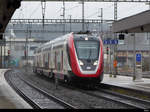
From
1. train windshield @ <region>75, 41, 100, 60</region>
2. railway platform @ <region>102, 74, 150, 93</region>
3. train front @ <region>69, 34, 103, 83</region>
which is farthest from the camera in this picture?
railway platform @ <region>102, 74, 150, 93</region>

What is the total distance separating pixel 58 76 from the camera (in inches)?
984

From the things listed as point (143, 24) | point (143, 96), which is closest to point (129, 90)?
point (143, 96)

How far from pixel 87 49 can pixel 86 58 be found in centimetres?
67

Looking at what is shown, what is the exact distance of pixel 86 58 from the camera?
830 inches

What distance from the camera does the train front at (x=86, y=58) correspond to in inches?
815

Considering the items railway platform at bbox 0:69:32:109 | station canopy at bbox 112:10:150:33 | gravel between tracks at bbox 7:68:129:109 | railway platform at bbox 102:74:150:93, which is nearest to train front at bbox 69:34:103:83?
gravel between tracks at bbox 7:68:129:109

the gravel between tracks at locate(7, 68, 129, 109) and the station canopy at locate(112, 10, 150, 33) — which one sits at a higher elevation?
the station canopy at locate(112, 10, 150, 33)

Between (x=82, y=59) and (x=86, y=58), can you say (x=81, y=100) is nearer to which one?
(x=82, y=59)

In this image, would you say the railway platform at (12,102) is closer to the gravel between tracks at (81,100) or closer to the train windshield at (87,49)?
the gravel between tracks at (81,100)

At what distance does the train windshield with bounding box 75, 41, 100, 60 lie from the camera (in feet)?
69.5

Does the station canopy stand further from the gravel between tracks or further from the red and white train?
the gravel between tracks

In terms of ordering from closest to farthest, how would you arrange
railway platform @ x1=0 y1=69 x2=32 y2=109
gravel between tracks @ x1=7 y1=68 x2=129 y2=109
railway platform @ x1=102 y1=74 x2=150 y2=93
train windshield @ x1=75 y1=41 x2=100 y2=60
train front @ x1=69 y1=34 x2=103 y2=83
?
railway platform @ x1=0 y1=69 x2=32 y2=109, gravel between tracks @ x1=7 y1=68 x2=129 y2=109, train front @ x1=69 y1=34 x2=103 y2=83, train windshield @ x1=75 y1=41 x2=100 y2=60, railway platform @ x1=102 y1=74 x2=150 y2=93

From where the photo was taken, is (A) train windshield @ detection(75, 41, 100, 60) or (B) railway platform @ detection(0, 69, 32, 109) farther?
(A) train windshield @ detection(75, 41, 100, 60)

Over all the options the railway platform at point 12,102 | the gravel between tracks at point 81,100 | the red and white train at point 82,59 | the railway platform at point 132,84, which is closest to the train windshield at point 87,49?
the red and white train at point 82,59
